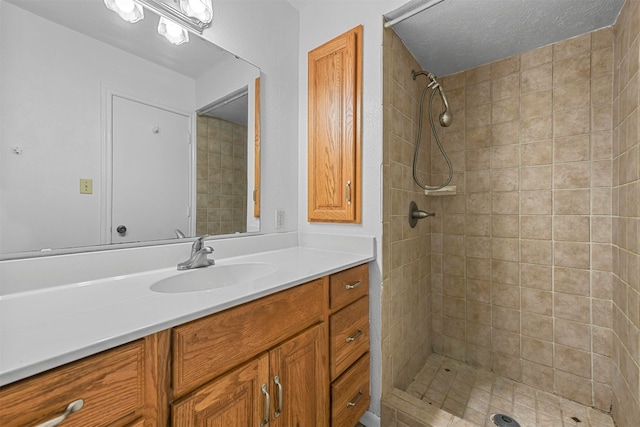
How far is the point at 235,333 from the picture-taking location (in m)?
0.74

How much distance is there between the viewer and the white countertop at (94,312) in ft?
1.53

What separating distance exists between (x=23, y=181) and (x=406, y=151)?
1.66 m

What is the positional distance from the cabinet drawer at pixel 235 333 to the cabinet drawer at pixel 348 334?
179 millimetres

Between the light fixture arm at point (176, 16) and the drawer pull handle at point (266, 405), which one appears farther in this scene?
the light fixture arm at point (176, 16)

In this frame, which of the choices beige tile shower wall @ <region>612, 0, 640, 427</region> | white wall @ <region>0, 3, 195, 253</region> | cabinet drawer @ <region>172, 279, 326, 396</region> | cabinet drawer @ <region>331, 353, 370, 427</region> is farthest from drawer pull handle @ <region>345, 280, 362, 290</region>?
beige tile shower wall @ <region>612, 0, 640, 427</region>

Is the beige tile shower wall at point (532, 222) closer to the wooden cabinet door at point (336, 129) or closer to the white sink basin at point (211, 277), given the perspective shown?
the wooden cabinet door at point (336, 129)

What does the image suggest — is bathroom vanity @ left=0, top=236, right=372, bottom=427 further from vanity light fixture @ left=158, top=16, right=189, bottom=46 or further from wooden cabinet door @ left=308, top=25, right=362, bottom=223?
vanity light fixture @ left=158, top=16, right=189, bottom=46

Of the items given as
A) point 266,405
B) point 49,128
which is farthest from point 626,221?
point 49,128

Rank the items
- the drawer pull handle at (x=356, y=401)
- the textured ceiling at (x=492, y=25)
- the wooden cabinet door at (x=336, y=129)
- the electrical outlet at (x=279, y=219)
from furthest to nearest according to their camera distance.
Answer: the electrical outlet at (x=279, y=219), the wooden cabinet door at (x=336, y=129), the textured ceiling at (x=492, y=25), the drawer pull handle at (x=356, y=401)

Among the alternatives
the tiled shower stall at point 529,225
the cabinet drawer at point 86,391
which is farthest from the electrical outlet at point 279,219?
the cabinet drawer at point 86,391

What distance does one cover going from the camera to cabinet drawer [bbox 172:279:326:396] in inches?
25.2

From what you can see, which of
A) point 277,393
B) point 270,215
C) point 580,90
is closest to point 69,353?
point 277,393

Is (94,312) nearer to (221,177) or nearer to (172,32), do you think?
(221,177)

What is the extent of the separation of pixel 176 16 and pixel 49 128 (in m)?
0.67
